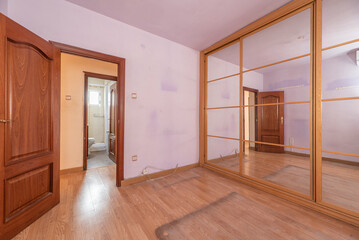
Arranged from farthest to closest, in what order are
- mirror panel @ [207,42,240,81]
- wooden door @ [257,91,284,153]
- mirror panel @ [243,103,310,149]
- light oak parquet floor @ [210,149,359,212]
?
mirror panel @ [207,42,240,81] < wooden door @ [257,91,284,153] < mirror panel @ [243,103,310,149] < light oak parquet floor @ [210,149,359,212]

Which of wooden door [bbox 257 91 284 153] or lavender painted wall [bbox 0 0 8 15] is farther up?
lavender painted wall [bbox 0 0 8 15]

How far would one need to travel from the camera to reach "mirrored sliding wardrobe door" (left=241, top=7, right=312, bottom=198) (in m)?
1.91

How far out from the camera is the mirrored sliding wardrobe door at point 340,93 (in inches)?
60.2

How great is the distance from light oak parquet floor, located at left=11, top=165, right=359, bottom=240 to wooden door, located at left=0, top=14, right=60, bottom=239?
0.22m

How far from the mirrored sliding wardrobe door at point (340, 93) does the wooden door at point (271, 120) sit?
707 mm

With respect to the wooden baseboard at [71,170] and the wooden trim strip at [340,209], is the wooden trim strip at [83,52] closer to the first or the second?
the wooden baseboard at [71,170]

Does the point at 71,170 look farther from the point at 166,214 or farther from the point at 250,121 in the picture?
the point at 250,121

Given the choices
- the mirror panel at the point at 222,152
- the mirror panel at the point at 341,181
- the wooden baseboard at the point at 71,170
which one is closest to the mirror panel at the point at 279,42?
the mirror panel at the point at 341,181

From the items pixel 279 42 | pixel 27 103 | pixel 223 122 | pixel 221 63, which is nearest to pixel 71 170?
pixel 27 103

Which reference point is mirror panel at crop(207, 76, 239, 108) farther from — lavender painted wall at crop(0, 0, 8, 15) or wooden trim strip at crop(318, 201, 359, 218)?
lavender painted wall at crop(0, 0, 8, 15)

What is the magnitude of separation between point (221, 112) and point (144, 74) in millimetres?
2051

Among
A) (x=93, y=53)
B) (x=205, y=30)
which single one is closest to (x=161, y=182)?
(x=93, y=53)

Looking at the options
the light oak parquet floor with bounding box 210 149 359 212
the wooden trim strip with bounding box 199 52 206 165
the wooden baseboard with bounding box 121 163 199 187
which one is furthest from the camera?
the wooden trim strip with bounding box 199 52 206 165

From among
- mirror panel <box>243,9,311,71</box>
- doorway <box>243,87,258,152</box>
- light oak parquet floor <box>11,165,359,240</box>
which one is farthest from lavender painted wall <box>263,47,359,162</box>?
doorway <box>243,87,258,152</box>
